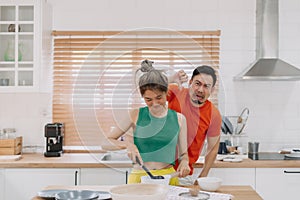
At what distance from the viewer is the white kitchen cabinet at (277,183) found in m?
3.73

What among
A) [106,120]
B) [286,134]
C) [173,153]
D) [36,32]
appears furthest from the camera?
[286,134]

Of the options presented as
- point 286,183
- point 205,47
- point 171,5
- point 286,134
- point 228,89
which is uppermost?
point 171,5

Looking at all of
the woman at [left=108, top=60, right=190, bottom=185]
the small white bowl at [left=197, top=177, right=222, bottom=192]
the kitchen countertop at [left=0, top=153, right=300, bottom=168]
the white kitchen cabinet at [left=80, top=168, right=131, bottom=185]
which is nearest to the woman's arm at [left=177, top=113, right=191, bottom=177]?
the woman at [left=108, top=60, right=190, bottom=185]

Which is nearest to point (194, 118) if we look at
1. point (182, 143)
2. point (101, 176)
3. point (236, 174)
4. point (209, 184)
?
point (182, 143)

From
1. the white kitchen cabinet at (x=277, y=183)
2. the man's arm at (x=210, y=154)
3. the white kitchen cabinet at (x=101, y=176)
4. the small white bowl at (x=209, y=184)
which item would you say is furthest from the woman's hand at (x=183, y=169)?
the white kitchen cabinet at (x=277, y=183)

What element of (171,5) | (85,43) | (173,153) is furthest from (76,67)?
(173,153)

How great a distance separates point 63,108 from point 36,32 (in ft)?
2.44

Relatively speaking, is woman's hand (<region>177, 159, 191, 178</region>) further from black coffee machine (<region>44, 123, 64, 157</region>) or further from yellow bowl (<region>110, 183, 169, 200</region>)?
black coffee machine (<region>44, 123, 64, 157</region>)

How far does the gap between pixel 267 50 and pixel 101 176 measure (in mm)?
1837

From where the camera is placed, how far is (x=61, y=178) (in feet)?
12.1

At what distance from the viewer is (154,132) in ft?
8.58

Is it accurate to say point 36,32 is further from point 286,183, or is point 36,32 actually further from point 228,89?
point 286,183

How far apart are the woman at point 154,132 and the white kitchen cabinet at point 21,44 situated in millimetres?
1712

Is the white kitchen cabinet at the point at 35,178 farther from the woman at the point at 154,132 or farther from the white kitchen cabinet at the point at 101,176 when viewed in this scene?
the woman at the point at 154,132
